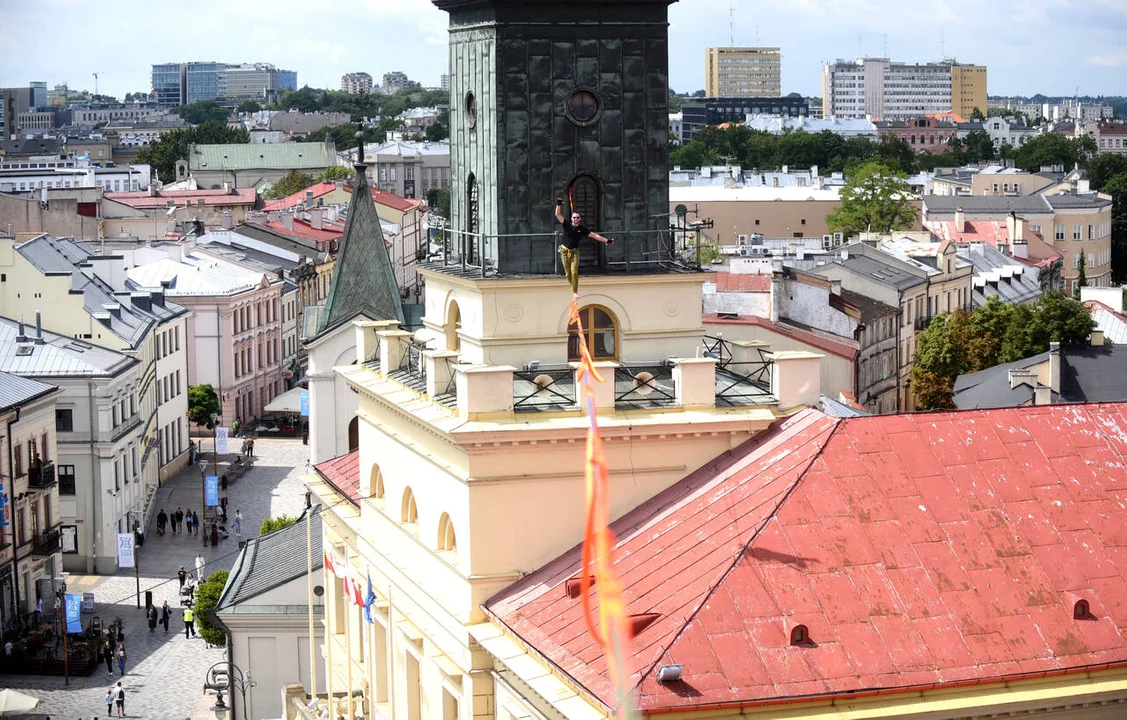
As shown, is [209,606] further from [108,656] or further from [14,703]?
[14,703]

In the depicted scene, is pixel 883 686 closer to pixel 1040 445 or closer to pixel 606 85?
pixel 1040 445

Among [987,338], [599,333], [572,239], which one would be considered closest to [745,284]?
[987,338]

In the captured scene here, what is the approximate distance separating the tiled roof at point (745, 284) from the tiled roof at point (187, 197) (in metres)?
79.8

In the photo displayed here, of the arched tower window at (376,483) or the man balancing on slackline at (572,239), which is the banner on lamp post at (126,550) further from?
the man balancing on slackline at (572,239)

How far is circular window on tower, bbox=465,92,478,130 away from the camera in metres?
33.2

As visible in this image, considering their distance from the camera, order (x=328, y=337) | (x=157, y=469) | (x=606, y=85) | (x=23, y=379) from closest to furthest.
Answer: (x=606, y=85) < (x=328, y=337) < (x=23, y=379) < (x=157, y=469)

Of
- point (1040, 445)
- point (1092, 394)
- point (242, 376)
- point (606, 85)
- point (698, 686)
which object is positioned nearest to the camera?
point (698, 686)

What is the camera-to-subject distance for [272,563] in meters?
53.6

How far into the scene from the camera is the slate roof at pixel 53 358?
75213 millimetres

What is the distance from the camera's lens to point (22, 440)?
67625 millimetres

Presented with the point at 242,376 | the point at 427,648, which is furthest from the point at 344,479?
the point at 242,376

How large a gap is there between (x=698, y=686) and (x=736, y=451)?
234 inches

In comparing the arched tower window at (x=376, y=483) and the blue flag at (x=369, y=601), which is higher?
the arched tower window at (x=376, y=483)

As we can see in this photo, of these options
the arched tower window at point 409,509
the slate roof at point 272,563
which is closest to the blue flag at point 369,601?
the arched tower window at point 409,509
